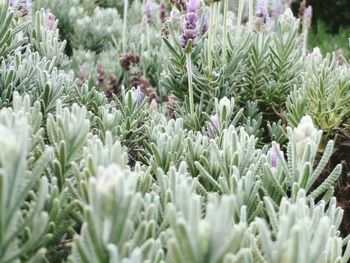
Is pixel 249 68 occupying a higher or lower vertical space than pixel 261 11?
lower

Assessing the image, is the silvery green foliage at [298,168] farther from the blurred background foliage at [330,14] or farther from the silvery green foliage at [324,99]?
the blurred background foliage at [330,14]

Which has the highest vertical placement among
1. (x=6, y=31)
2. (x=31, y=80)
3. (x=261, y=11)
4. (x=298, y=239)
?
(x=261, y=11)

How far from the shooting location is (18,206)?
29.4 inches

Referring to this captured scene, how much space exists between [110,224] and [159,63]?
2347 mm

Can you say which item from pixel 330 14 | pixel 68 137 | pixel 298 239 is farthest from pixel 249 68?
pixel 330 14

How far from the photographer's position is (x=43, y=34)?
1.86 meters

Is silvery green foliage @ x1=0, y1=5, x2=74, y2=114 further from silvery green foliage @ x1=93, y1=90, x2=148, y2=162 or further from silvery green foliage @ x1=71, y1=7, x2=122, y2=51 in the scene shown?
silvery green foliage @ x1=71, y1=7, x2=122, y2=51

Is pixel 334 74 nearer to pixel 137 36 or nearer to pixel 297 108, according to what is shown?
pixel 297 108

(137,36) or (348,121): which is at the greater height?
(137,36)

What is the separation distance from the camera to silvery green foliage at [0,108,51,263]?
→ 0.73 m

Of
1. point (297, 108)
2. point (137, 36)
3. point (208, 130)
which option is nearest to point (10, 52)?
point (208, 130)

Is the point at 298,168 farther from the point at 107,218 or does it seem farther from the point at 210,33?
the point at 210,33

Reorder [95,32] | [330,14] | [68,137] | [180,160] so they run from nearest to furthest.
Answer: [68,137] → [180,160] → [95,32] → [330,14]

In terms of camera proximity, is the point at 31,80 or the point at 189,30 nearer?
the point at 31,80
